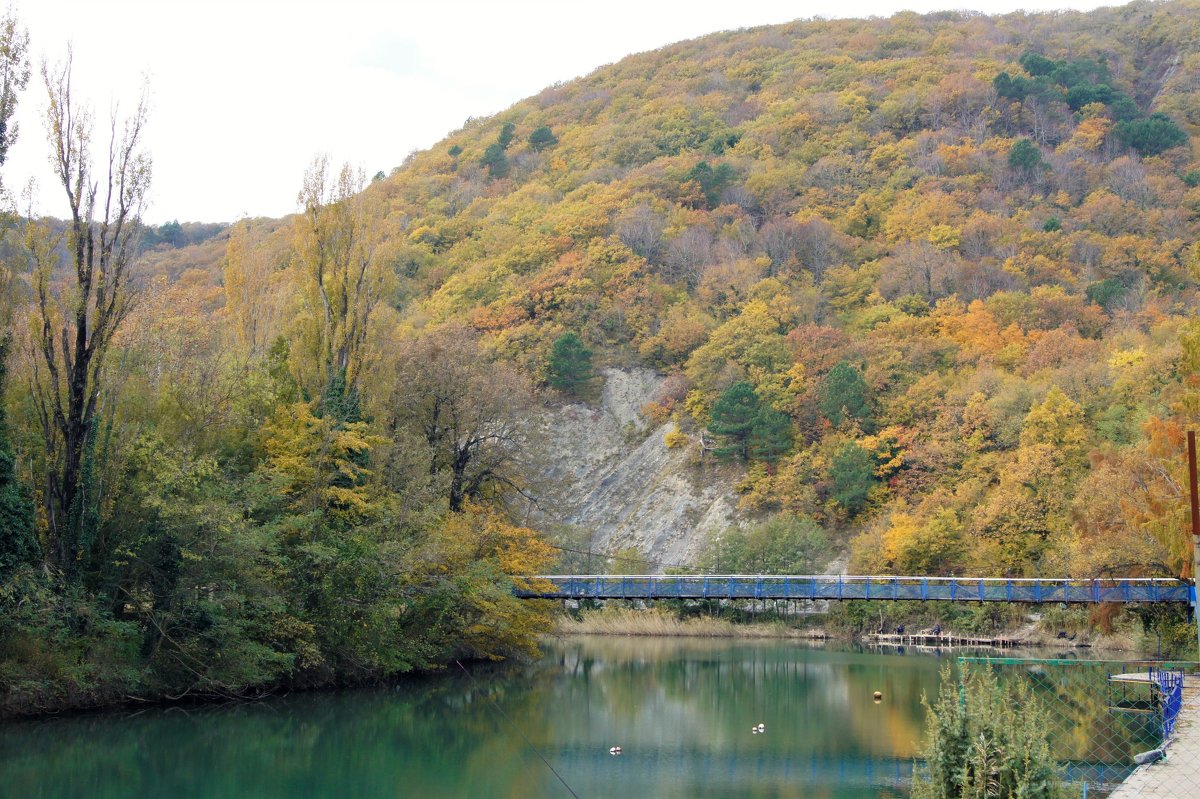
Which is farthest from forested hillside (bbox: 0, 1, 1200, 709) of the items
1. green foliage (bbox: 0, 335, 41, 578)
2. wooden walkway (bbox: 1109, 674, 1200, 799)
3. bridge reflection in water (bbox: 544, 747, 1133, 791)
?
wooden walkway (bbox: 1109, 674, 1200, 799)

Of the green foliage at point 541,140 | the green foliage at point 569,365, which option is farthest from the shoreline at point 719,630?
the green foliage at point 541,140

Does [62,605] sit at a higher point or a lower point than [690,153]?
lower

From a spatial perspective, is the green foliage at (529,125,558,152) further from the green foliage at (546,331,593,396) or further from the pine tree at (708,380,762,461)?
the pine tree at (708,380,762,461)

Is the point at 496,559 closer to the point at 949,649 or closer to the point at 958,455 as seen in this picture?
the point at 949,649

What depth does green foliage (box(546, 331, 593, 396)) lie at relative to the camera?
62.4 metres

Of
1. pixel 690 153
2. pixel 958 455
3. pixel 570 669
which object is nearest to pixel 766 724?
pixel 570 669

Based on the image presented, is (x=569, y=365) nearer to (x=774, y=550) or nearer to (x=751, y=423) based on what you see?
(x=751, y=423)

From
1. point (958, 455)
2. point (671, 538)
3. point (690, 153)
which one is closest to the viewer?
point (958, 455)

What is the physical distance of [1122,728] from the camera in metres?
21.1

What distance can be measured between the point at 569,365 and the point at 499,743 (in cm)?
4224

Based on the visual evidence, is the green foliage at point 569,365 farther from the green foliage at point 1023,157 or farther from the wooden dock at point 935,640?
the green foliage at point 1023,157

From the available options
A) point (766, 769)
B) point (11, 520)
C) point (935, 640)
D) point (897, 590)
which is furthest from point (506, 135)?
point (766, 769)

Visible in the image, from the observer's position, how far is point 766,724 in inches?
953

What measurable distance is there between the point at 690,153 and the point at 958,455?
48.2m
